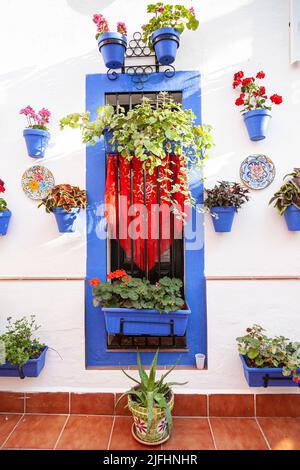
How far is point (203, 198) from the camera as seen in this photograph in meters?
2.64

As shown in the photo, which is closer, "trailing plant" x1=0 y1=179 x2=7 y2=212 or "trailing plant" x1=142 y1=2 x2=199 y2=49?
"trailing plant" x1=142 y1=2 x2=199 y2=49

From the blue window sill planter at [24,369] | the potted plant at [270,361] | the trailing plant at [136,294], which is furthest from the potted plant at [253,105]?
the blue window sill planter at [24,369]

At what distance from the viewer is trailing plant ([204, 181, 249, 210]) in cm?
243

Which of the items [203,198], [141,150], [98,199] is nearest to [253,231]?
[203,198]

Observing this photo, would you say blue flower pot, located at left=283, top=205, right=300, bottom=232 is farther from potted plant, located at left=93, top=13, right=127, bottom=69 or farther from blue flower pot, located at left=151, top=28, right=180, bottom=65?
potted plant, located at left=93, top=13, right=127, bottom=69

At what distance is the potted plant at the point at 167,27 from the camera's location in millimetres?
2420

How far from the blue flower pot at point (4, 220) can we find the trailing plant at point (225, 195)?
170cm

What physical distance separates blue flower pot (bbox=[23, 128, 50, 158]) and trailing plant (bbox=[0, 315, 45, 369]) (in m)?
A: 1.43

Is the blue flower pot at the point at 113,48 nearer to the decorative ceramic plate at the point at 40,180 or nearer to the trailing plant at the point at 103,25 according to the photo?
the trailing plant at the point at 103,25

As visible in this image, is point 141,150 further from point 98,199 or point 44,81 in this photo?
point 44,81

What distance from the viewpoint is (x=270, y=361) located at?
2.39m

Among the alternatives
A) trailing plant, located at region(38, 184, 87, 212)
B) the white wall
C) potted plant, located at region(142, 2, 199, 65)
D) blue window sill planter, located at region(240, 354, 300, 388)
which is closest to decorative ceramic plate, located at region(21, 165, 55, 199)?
the white wall

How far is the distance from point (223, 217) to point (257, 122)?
0.83 metres

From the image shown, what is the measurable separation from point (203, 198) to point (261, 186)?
0.51 m
